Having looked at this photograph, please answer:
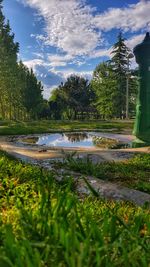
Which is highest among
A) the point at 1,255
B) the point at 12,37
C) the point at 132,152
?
the point at 12,37

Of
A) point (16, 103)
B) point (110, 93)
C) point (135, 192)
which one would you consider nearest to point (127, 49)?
point (110, 93)

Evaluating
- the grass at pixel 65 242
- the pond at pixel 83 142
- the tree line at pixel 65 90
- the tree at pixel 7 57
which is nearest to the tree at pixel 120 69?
the tree line at pixel 65 90

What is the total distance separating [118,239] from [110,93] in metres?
64.7

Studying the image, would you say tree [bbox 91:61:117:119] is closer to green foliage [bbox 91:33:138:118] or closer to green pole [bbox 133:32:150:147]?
green foliage [bbox 91:33:138:118]

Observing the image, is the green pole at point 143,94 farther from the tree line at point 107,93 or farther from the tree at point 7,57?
the tree line at point 107,93

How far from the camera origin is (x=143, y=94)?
1598 cm

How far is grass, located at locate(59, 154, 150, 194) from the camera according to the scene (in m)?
8.53

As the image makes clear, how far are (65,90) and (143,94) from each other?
173ft

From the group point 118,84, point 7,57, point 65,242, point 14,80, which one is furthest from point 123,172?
point 118,84

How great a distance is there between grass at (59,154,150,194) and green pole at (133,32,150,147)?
5146 millimetres

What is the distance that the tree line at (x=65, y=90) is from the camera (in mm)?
48156

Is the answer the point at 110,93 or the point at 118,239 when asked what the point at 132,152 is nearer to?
the point at 118,239

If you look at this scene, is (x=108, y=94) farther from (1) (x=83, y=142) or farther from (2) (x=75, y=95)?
(1) (x=83, y=142)

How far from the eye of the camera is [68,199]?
2205 mm
